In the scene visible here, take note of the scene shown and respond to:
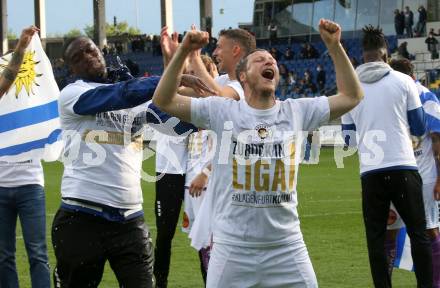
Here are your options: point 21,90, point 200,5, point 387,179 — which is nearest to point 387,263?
point 387,179

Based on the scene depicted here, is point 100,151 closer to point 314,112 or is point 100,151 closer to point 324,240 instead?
point 314,112

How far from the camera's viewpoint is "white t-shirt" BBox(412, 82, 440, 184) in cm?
868

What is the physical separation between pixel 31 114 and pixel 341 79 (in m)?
3.68

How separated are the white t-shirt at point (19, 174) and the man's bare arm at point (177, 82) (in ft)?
8.69

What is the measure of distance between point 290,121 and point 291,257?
0.75 metres

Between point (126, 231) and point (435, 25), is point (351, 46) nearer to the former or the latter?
point (435, 25)

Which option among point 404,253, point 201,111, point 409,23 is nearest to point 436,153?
point 404,253

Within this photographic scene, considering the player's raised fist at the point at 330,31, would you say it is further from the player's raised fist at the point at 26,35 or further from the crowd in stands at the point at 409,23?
the crowd in stands at the point at 409,23

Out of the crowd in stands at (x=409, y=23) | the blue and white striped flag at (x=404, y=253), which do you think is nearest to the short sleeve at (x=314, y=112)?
the blue and white striped flag at (x=404, y=253)

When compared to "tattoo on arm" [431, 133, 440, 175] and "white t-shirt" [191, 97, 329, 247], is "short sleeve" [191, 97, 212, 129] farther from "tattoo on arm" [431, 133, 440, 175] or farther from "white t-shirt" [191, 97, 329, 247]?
"tattoo on arm" [431, 133, 440, 175]

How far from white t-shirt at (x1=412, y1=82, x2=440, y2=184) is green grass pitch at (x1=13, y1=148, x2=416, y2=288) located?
1.32 metres

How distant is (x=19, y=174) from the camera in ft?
25.9

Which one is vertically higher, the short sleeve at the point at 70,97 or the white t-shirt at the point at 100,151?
the short sleeve at the point at 70,97

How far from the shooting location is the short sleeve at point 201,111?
5.61m
